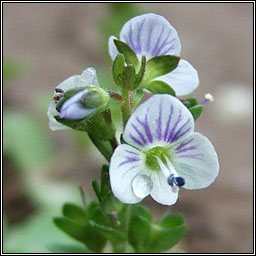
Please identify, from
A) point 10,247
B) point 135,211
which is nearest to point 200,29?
point 10,247

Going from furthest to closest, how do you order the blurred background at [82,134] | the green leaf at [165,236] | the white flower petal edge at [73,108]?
the blurred background at [82,134] < the green leaf at [165,236] < the white flower petal edge at [73,108]

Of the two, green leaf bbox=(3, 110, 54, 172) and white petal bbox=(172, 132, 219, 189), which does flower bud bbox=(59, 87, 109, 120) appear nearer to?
white petal bbox=(172, 132, 219, 189)

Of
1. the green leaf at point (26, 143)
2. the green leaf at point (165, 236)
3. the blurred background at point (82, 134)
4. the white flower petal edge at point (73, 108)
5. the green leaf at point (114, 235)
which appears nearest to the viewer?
the white flower petal edge at point (73, 108)

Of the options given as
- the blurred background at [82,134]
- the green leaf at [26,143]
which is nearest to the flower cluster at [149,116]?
the blurred background at [82,134]

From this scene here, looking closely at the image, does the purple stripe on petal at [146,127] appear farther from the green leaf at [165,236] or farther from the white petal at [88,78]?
the green leaf at [165,236]

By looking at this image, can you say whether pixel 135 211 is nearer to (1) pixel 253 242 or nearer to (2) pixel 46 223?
(2) pixel 46 223

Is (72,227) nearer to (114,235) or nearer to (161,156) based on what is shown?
(114,235)
